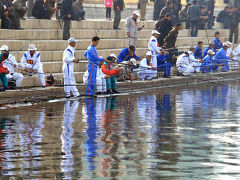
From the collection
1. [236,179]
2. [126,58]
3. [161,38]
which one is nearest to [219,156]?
[236,179]

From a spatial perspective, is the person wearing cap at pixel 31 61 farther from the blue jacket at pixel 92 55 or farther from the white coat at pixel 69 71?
the blue jacket at pixel 92 55

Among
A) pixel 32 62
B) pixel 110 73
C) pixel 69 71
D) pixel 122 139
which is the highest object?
pixel 32 62

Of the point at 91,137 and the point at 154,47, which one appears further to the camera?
the point at 154,47

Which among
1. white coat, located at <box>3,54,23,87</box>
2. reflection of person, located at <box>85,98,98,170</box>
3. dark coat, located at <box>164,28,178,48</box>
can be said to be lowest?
reflection of person, located at <box>85,98,98,170</box>

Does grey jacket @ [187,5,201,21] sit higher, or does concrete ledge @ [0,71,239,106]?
grey jacket @ [187,5,201,21]

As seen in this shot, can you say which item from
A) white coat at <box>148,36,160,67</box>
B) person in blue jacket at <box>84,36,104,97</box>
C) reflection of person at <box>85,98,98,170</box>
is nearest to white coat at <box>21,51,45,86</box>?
person in blue jacket at <box>84,36,104,97</box>

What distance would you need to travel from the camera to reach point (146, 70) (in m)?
28.0

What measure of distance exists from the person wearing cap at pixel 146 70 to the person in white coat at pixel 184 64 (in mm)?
2485

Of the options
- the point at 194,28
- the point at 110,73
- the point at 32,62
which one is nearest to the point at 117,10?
the point at 110,73

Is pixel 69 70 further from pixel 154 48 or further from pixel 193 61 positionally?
pixel 193 61

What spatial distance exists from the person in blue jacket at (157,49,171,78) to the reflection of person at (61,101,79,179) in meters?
7.65

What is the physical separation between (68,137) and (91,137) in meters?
0.39

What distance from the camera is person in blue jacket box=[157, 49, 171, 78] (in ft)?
96.2

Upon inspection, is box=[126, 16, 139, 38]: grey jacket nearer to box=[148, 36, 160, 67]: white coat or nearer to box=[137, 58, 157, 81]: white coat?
box=[148, 36, 160, 67]: white coat
